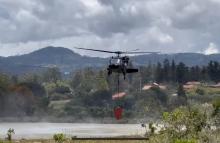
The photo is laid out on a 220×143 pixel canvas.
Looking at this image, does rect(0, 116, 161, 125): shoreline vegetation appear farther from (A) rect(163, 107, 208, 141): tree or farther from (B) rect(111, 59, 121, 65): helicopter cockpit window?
(A) rect(163, 107, 208, 141): tree

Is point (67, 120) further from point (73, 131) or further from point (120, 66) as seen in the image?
point (120, 66)

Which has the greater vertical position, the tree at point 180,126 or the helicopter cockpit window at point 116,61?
the helicopter cockpit window at point 116,61

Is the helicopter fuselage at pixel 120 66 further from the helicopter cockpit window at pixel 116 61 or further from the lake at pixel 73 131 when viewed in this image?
the lake at pixel 73 131

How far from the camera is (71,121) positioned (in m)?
170

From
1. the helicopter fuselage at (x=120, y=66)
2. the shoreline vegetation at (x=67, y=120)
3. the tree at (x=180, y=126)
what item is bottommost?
the shoreline vegetation at (x=67, y=120)

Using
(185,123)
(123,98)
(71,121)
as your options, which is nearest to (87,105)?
(123,98)

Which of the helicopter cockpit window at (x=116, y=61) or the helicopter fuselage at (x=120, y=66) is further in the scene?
the helicopter cockpit window at (x=116, y=61)

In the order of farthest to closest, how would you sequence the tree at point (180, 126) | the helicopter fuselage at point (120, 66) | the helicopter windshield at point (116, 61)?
the helicopter windshield at point (116, 61) → the helicopter fuselage at point (120, 66) → the tree at point (180, 126)

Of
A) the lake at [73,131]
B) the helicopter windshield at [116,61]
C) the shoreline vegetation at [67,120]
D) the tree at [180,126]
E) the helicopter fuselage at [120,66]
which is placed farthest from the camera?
the shoreline vegetation at [67,120]

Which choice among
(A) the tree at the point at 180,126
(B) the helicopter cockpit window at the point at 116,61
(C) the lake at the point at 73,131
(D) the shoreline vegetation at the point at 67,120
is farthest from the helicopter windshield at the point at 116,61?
(D) the shoreline vegetation at the point at 67,120

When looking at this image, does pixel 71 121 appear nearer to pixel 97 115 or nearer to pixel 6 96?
pixel 97 115

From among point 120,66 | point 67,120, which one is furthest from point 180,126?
point 67,120

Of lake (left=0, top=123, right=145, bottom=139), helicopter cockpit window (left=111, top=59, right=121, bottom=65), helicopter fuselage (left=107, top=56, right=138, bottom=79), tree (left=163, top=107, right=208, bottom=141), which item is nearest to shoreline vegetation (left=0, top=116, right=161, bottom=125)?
lake (left=0, top=123, right=145, bottom=139)

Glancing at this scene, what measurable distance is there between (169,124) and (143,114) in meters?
128
